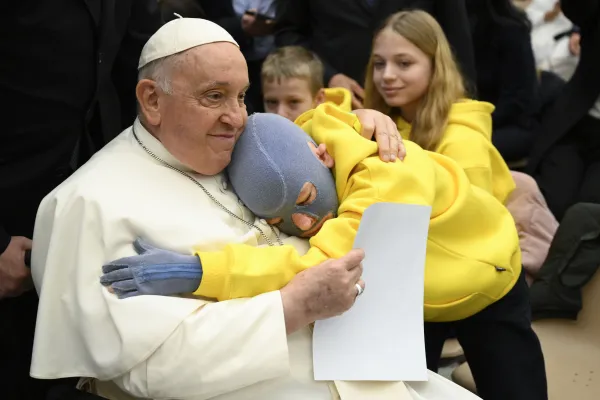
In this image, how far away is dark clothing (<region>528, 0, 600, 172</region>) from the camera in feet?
13.9

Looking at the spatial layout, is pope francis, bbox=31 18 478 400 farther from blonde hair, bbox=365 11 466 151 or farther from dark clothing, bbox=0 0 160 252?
blonde hair, bbox=365 11 466 151

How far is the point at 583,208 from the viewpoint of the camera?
132 inches

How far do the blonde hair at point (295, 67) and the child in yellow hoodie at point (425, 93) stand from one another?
0.27 m

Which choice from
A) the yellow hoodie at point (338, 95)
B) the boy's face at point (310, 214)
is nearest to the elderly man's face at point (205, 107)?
the boy's face at point (310, 214)

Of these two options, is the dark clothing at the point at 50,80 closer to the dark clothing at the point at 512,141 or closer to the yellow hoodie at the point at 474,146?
the yellow hoodie at the point at 474,146

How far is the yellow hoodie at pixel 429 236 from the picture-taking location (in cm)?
195

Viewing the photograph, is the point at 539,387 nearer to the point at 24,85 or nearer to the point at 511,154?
the point at 24,85

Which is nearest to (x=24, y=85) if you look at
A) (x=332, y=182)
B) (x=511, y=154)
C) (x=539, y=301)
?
(x=332, y=182)

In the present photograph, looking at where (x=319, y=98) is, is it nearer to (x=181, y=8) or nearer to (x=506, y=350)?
(x=181, y=8)

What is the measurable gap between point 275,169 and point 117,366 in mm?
622

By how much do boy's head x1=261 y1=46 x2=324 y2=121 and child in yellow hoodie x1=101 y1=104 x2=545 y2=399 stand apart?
810 millimetres

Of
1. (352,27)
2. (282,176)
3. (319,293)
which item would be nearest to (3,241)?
(282,176)

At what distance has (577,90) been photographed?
14.4ft

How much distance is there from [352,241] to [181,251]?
419 mm
